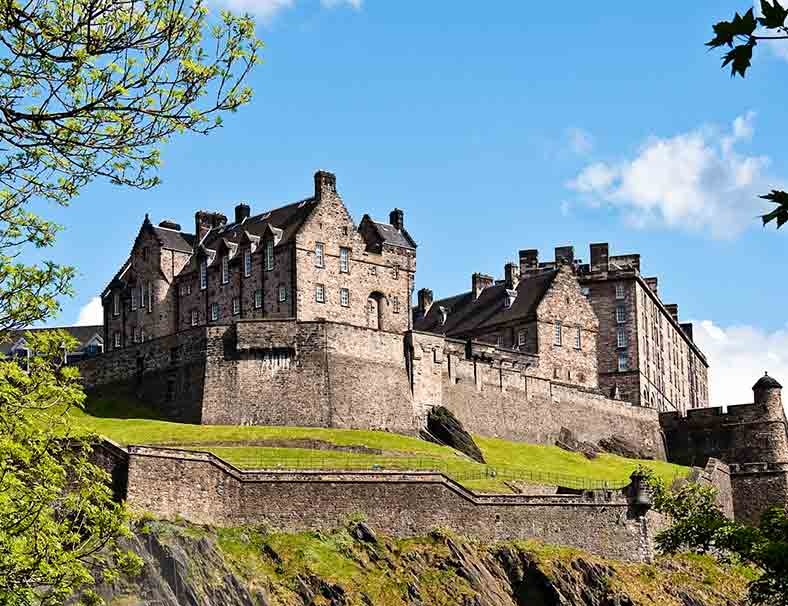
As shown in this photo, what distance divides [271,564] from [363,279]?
97.3ft

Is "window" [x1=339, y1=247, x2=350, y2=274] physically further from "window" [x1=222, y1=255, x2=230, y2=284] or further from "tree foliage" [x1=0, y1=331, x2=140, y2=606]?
"tree foliage" [x1=0, y1=331, x2=140, y2=606]

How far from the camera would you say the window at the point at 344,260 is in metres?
80.6

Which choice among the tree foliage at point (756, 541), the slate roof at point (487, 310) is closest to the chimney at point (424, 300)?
the slate roof at point (487, 310)

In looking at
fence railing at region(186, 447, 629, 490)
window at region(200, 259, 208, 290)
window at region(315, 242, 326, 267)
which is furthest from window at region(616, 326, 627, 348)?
window at region(200, 259, 208, 290)

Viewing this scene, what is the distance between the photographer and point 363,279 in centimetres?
8162

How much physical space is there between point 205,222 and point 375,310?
14793 millimetres

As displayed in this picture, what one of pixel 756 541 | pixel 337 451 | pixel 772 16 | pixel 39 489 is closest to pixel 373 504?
pixel 337 451

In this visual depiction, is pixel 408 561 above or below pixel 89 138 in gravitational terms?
below

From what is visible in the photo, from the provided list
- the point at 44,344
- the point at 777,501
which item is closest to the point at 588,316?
the point at 777,501

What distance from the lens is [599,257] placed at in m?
104

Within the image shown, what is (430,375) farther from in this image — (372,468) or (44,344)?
(44,344)

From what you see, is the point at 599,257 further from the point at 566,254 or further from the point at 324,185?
the point at 324,185

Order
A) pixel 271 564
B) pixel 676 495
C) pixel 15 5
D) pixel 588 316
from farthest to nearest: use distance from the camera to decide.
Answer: pixel 588 316
pixel 676 495
pixel 271 564
pixel 15 5

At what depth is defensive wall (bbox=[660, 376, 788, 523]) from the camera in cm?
8288
